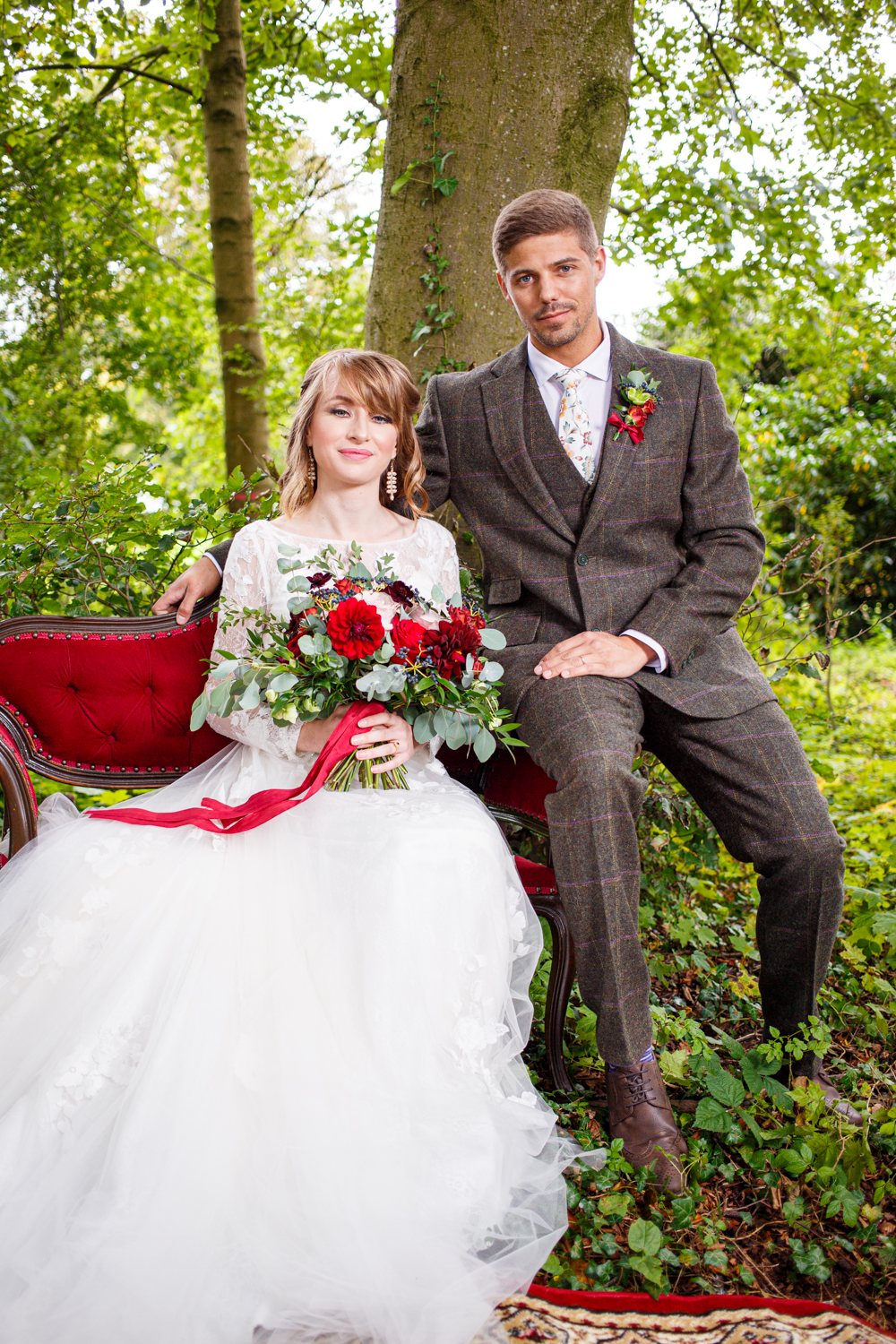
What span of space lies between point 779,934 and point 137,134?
9978mm

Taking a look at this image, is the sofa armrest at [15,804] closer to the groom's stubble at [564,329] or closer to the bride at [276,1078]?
the bride at [276,1078]

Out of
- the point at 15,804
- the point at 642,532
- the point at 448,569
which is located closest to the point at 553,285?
the point at 642,532

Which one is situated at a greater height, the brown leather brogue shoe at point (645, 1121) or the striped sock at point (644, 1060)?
the striped sock at point (644, 1060)

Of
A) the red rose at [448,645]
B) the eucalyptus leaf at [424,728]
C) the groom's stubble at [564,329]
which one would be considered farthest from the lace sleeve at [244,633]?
the groom's stubble at [564,329]

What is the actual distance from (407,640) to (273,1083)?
3.33ft

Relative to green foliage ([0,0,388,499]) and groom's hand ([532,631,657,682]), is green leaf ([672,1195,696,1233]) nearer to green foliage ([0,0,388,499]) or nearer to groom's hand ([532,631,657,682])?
groom's hand ([532,631,657,682])

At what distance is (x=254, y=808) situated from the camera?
7.38ft

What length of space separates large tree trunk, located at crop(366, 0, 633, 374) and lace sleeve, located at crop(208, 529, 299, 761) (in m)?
1.42

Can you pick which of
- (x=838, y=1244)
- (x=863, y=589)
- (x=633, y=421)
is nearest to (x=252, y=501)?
(x=633, y=421)

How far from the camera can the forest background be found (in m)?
2.42

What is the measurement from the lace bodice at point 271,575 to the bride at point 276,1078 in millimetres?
34

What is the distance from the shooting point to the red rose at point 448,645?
224 cm

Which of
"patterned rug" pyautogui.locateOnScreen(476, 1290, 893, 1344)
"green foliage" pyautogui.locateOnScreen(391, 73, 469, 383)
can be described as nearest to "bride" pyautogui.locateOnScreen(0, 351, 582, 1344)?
"patterned rug" pyautogui.locateOnScreen(476, 1290, 893, 1344)

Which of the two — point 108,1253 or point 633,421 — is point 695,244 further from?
point 108,1253
